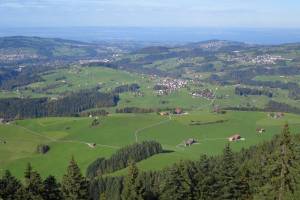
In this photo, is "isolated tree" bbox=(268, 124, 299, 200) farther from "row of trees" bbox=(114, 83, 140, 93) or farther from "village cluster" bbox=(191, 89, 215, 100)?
"row of trees" bbox=(114, 83, 140, 93)

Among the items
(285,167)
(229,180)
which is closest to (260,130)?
(229,180)

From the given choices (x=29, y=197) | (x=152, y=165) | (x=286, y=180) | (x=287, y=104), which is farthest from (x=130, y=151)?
(x=287, y=104)

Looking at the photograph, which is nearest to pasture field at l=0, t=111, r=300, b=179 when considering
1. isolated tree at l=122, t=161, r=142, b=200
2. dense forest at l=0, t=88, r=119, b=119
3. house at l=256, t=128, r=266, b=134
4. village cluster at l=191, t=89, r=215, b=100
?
house at l=256, t=128, r=266, b=134

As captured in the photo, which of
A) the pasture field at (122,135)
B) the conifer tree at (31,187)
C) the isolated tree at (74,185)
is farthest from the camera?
the pasture field at (122,135)

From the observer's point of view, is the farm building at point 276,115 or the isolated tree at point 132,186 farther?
the farm building at point 276,115

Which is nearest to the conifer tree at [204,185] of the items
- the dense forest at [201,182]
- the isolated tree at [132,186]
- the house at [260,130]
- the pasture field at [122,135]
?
the dense forest at [201,182]

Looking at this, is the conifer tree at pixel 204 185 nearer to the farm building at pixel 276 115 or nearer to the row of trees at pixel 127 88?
the farm building at pixel 276 115

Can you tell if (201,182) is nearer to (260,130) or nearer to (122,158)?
(122,158)

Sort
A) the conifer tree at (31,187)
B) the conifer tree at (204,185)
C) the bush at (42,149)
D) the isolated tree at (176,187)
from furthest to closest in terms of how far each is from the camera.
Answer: the bush at (42,149) → the conifer tree at (204,185) → the isolated tree at (176,187) → the conifer tree at (31,187)
